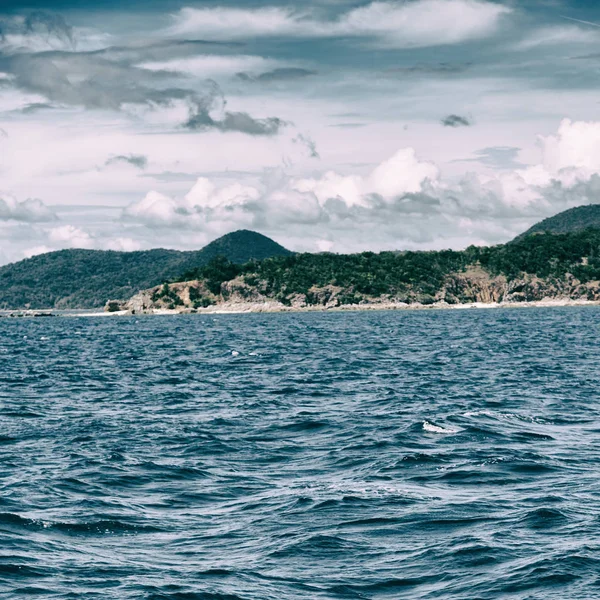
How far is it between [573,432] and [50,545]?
19.6 metres

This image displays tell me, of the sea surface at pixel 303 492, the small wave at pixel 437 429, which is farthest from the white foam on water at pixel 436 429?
the sea surface at pixel 303 492

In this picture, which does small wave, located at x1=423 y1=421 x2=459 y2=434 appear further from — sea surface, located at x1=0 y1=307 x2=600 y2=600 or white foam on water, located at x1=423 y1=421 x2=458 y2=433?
sea surface, located at x1=0 y1=307 x2=600 y2=600

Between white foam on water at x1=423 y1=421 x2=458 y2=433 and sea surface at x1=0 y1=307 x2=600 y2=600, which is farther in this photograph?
white foam on water at x1=423 y1=421 x2=458 y2=433

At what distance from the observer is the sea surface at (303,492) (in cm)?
1619

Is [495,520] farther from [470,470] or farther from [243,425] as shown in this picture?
[243,425]

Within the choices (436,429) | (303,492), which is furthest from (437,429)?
(303,492)

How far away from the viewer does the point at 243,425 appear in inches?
1369

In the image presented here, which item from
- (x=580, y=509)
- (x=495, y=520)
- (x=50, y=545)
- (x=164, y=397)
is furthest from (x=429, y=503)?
(x=164, y=397)

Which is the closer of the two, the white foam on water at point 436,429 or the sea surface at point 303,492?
the sea surface at point 303,492

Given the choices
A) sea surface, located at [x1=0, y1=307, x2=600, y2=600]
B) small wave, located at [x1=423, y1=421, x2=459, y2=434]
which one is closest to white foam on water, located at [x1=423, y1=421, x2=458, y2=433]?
small wave, located at [x1=423, y1=421, x2=459, y2=434]

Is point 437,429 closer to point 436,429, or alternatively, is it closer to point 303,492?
point 436,429

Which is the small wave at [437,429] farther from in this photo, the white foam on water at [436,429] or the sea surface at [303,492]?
→ the sea surface at [303,492]

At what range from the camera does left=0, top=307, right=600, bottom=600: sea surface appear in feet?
53.1

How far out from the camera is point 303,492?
75.0 ft
